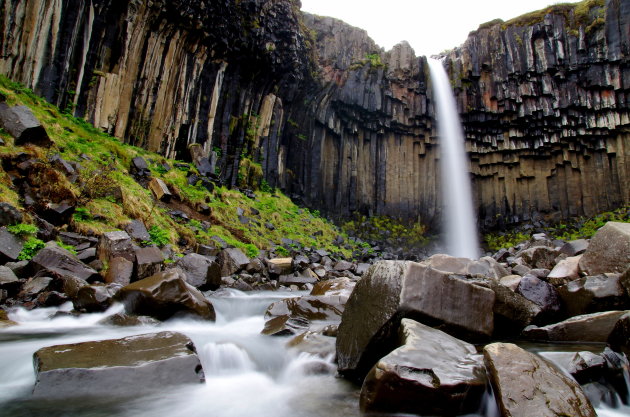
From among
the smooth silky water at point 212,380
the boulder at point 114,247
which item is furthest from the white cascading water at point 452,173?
the smooth silky water at point 212,380

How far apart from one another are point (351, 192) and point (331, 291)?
20647mm

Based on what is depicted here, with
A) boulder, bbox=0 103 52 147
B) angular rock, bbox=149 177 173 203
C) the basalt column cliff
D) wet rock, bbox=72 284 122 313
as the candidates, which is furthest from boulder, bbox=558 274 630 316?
the basalt column cliff

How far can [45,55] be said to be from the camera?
13.1 metres

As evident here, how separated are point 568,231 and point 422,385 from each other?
2737cm

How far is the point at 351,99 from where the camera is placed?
27609 millimetres

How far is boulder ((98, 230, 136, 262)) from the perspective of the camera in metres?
7.58

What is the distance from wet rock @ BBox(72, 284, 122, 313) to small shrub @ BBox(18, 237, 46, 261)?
146 centimetres

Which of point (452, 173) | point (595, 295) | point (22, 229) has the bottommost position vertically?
point (595, 295)

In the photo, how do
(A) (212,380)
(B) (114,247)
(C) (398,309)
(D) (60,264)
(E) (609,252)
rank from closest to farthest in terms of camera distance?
(C) (398,309) → (A) (212,380) → (E) (609,252) → (D) (60,264) → (B) (114,247)

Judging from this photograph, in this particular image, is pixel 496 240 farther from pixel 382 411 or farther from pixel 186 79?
pixel 382 411

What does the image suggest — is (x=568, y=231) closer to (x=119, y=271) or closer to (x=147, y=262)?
(x=147, y=262)

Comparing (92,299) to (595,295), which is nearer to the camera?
(595,295)

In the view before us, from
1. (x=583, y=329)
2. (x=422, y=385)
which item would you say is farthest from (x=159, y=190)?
(x=583, y=329)

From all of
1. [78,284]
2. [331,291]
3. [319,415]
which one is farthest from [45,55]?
[319,415]
